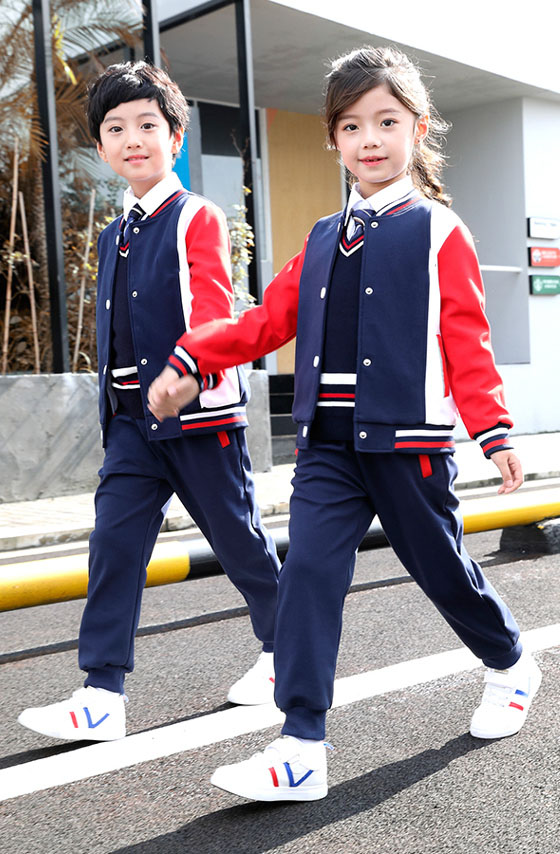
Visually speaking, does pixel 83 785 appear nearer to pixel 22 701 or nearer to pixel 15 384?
pixel 22 701

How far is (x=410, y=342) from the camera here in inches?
104

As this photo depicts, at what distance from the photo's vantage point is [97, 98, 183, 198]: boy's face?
3090 mm

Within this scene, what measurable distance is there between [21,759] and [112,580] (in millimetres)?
534

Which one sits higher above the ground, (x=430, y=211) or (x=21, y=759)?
(x=430, y=211)

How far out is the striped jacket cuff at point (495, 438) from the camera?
2.62 meters

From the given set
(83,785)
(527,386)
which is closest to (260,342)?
(83,785)

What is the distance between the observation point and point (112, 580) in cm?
304

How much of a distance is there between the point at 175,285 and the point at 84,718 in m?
1.23

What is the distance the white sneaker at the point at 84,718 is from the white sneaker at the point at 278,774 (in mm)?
557

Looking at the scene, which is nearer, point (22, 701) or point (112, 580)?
point (112, 580)

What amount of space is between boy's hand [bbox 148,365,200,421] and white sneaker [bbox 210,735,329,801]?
831 mm

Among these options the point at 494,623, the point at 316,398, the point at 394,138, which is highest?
the point at 394,138

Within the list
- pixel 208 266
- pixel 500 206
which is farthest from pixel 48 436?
pixel 500 206

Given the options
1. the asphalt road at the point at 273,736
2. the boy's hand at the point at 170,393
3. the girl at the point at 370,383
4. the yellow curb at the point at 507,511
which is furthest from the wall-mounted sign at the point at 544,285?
the boy's hand at the point at 170,393
